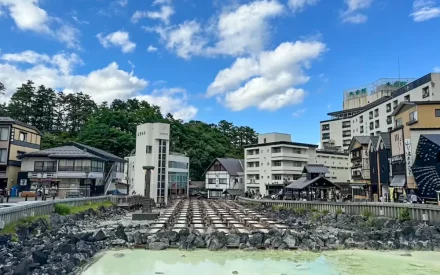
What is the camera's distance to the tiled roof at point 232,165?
197 feet

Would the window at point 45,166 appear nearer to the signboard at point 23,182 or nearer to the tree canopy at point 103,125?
the signboard at point 23,182

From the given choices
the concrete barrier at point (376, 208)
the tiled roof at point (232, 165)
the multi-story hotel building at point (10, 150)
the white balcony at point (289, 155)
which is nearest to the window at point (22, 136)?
the multi-story hotel building at point (10, 150)

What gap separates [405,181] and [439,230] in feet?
31.7

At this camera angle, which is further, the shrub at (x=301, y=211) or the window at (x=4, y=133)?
the window at (x=4, y=133)

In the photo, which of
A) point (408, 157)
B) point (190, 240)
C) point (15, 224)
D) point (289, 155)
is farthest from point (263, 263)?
point (289, 155)

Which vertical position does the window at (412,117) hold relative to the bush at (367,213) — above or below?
above

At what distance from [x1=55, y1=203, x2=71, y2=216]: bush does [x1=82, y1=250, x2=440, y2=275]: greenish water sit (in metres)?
11.1

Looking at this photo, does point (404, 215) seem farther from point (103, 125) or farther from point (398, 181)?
point (103, 125)

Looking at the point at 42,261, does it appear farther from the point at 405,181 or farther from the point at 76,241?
the point at 405,181

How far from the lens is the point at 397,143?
29625 mm

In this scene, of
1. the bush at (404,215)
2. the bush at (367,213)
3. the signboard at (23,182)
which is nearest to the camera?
the bush at (404,215)

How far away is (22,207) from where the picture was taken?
18.0m

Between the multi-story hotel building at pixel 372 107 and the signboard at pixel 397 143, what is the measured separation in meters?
12.9

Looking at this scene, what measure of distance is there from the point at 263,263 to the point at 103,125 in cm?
4793
